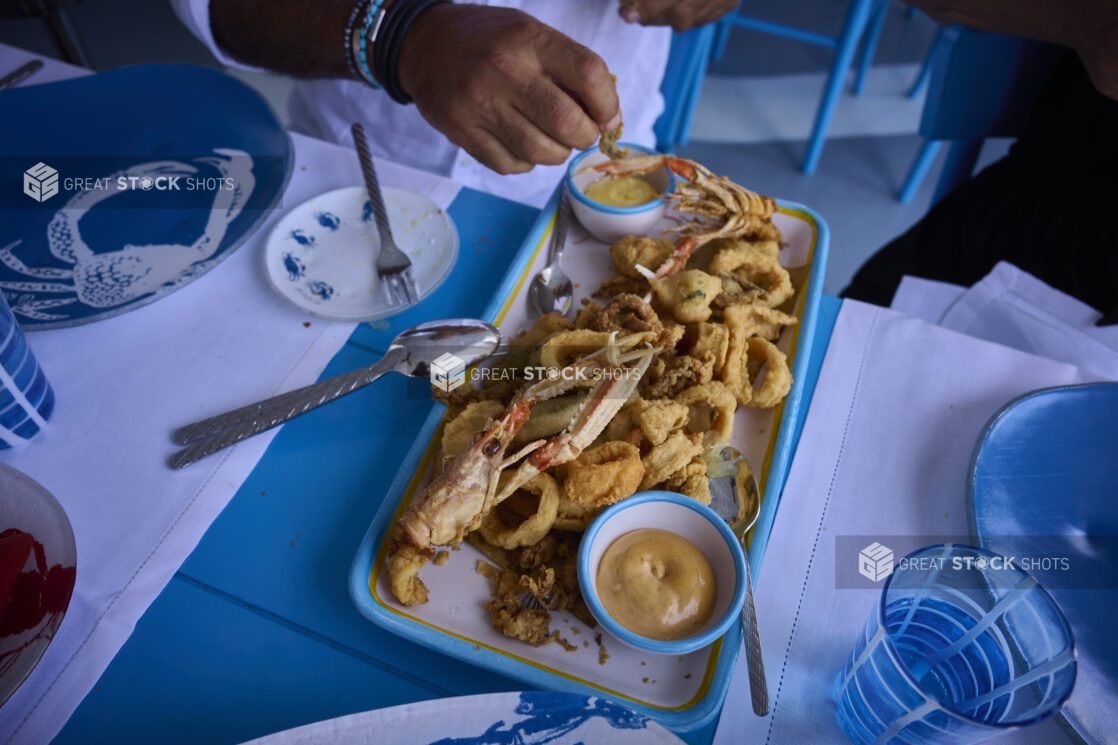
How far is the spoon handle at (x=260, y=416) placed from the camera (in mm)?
1168

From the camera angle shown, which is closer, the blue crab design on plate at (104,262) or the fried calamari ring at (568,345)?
the fried calamari ring at (568,345)

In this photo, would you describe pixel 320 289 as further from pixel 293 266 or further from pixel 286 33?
pixel 286 33

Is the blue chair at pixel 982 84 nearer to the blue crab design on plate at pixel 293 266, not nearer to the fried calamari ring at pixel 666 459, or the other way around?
the fried calamari ring at pixel 666 459

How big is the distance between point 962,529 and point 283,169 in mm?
1520

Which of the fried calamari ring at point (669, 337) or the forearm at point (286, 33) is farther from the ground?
the forearm at point (286, 33)

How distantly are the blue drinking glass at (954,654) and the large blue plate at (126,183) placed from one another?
1.33m

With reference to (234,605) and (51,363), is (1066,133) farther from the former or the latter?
(51,363)

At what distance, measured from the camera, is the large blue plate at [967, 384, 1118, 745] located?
105cm

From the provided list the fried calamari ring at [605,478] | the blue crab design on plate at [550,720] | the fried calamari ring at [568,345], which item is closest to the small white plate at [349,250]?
the fried calamari ring at [568,345]

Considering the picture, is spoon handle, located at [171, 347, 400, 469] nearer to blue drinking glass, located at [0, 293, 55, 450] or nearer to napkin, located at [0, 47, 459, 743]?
napkin, located at [0, 47, 459, 743]

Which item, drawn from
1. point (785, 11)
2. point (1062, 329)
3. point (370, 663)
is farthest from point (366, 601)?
point (785, 11)

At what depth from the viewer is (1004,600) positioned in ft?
2.77

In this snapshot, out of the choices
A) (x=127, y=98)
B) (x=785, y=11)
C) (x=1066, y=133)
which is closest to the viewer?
(x=127, y=98)

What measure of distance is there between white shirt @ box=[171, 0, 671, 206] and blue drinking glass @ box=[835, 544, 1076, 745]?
137cm
